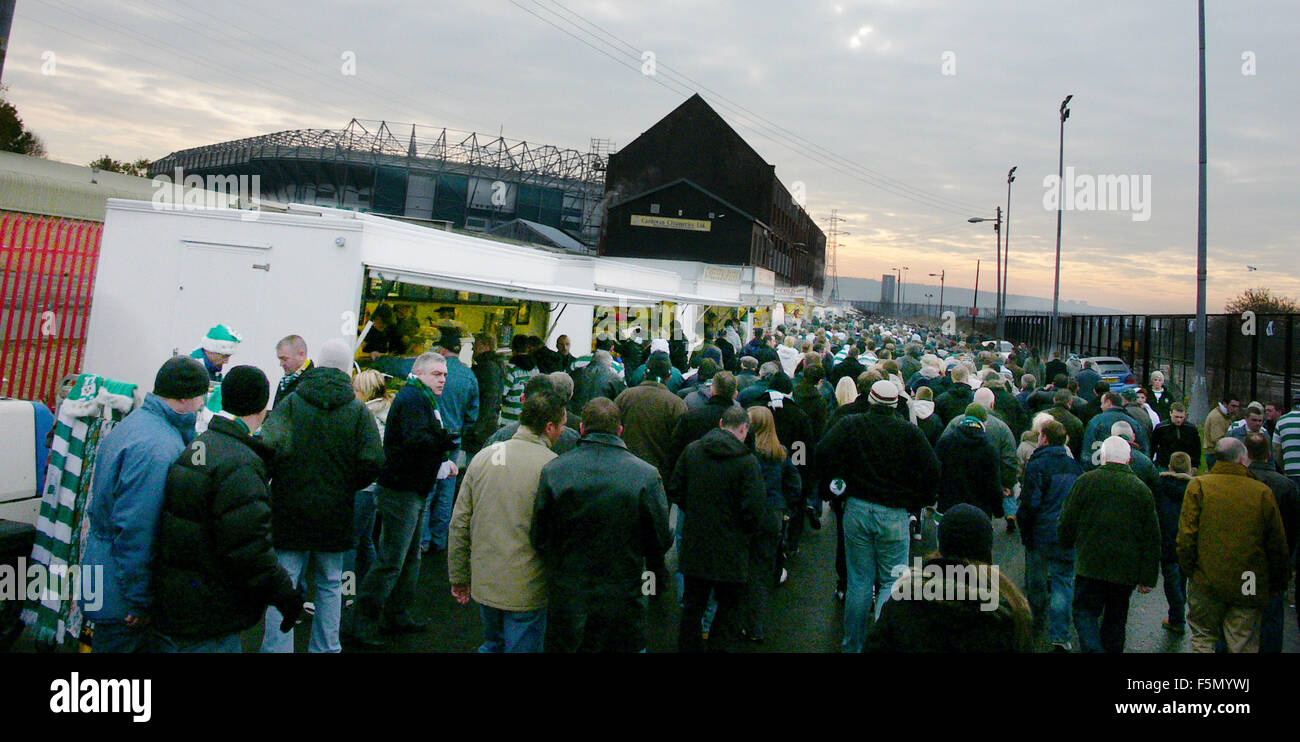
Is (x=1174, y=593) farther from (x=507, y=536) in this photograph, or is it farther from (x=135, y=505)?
(x=135, y=505)

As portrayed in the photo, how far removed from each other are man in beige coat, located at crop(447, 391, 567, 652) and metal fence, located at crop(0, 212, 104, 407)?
8672 millimetres

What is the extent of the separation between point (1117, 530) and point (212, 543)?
16.8 feet

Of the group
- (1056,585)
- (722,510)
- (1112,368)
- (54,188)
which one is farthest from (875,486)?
(1112,368)

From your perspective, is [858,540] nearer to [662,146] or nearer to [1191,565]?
[1191,565]

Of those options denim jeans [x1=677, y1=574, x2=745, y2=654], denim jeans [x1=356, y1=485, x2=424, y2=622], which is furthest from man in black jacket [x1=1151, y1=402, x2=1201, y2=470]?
denim jeans [x1=356, y1=485, x2=424, y2=622]

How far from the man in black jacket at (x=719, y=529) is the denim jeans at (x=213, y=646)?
93.7 inches

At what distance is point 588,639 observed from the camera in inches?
150

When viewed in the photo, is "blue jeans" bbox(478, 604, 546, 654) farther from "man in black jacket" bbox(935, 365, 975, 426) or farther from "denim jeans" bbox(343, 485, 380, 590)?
"man in black jacket" bbox(935, 365, 975, 426)

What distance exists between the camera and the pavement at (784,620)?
204 inches

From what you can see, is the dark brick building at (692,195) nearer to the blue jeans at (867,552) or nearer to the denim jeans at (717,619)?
the blue jeans at (867,552)

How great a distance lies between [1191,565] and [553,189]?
2731 inches

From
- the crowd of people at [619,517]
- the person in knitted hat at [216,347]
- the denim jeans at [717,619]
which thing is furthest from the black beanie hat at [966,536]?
the person in knitted hat at [216,347]
